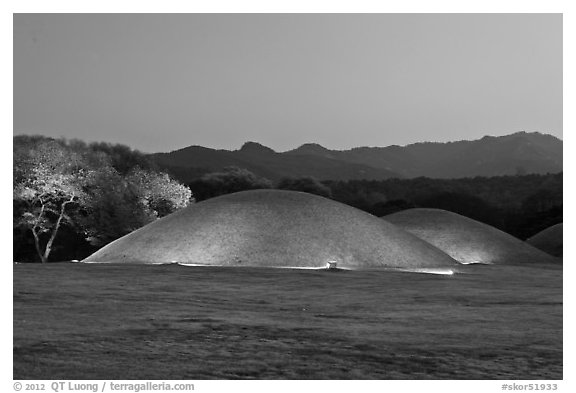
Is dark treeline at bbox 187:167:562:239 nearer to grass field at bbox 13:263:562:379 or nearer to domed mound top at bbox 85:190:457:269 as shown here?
domed mound top at bbox 85:190:457:269

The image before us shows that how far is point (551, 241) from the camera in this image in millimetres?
68688

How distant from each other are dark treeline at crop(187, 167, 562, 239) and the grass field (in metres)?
55.5

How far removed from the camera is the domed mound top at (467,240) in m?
56.8

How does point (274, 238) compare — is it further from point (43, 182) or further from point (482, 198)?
point (482, 198)

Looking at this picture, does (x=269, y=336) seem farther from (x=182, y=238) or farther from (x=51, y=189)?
(x=51, y=189)

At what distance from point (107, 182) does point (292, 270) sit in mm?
23618

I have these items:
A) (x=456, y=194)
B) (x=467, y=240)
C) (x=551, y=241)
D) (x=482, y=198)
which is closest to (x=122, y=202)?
(x=467, y=240)

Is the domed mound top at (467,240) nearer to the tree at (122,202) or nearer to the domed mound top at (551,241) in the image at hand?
the domed mound top at (551,241)

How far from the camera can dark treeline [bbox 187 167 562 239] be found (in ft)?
276

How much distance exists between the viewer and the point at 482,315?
19938 mm

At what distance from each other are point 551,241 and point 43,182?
44808 mm

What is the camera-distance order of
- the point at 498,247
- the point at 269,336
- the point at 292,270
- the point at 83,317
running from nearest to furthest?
1. the point at 269,336
2. the point at 83,317
3. the point at 292,270
4. the point at 498,247

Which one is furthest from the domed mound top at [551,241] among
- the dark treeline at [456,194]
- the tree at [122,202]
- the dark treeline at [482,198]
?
the tree at [122,202]
